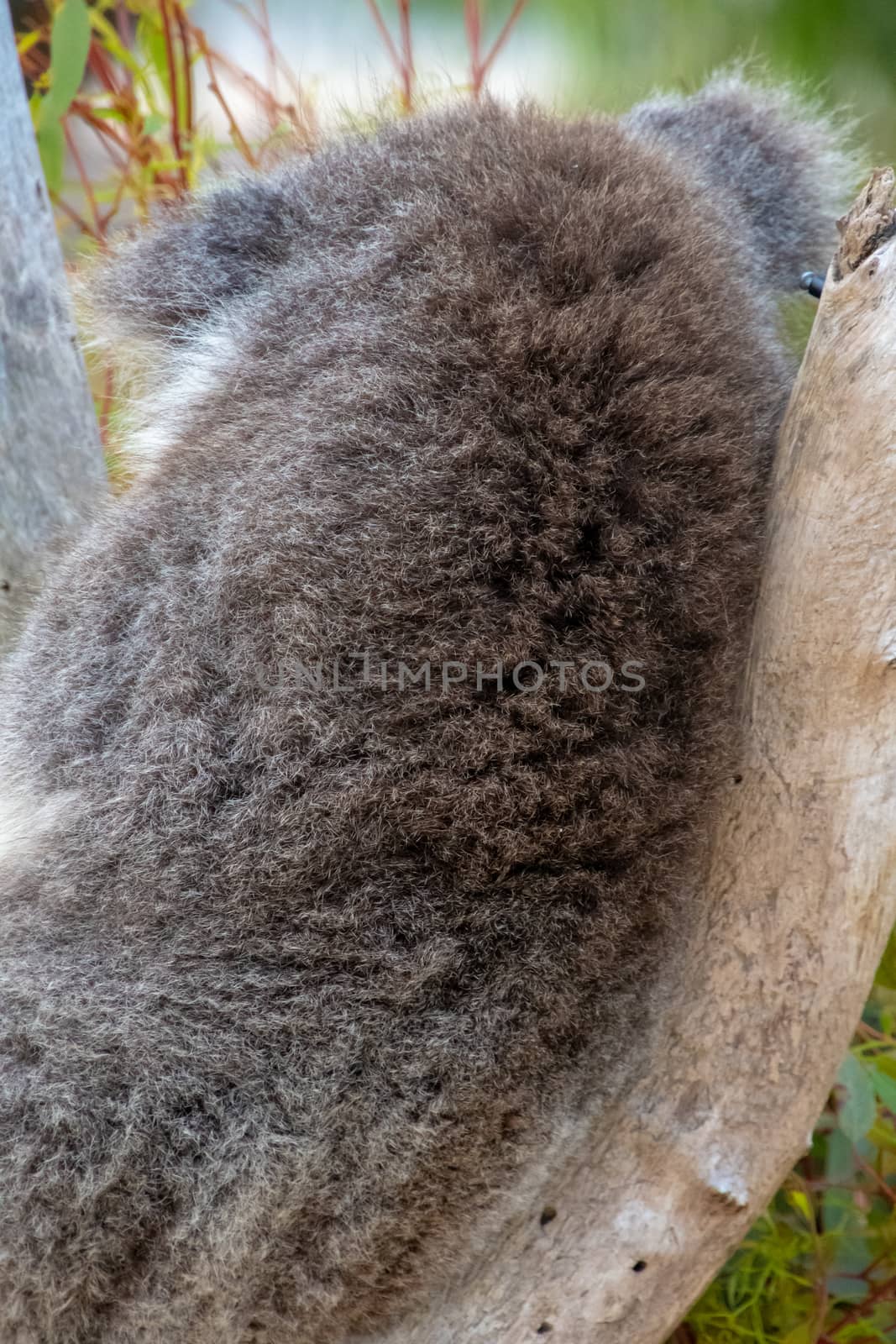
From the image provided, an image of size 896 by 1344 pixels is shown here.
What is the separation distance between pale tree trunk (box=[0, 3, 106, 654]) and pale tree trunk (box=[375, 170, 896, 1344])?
28.3 inches

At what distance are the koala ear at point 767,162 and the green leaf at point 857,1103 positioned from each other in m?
0.77

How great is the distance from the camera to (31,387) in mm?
1190

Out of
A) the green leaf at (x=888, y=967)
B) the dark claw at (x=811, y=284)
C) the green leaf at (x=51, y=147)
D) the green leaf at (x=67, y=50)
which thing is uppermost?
the green leaf at (x=67, y=50)

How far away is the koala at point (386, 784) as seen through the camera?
2.69 feet

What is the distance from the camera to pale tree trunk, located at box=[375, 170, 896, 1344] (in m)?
0.83

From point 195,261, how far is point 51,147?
48cm

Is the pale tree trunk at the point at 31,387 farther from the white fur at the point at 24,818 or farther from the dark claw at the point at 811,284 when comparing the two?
the dark claw at the point at 811,284

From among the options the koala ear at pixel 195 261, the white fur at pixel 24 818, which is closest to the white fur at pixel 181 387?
the koala ear at pixel 195 261

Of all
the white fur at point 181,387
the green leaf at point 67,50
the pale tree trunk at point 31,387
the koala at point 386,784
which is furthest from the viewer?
the green leaf at point 67,50

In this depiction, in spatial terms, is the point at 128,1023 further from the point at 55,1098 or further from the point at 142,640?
the point at 142,640

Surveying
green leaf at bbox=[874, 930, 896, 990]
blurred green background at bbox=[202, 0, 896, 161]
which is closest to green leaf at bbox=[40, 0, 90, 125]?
blurred green background at bbox=[202, 0, 896, 161]

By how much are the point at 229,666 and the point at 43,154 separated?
872mm

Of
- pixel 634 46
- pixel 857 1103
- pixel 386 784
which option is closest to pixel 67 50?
pixel 634 46

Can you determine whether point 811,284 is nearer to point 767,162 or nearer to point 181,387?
point 767,162
